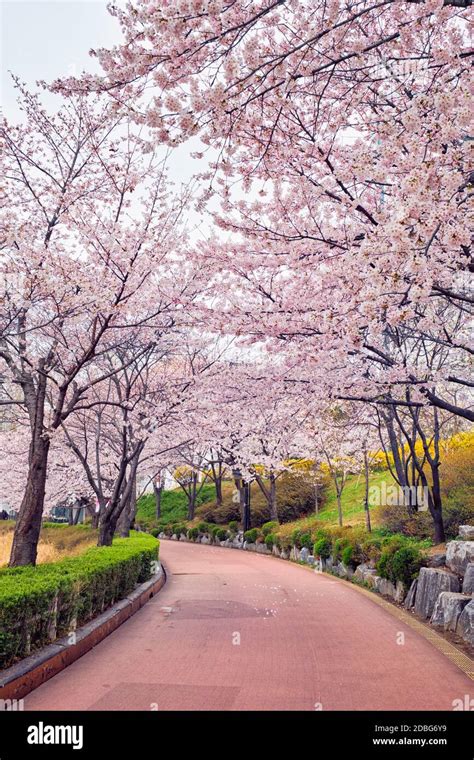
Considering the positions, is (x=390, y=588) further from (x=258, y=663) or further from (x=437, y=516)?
(x=258, y=663)

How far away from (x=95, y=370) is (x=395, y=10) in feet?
53.0

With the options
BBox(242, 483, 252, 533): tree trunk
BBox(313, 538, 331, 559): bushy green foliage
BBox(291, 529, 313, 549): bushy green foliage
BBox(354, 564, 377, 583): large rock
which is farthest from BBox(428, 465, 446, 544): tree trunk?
BBox(242, 483, 252, 533): tree trunk

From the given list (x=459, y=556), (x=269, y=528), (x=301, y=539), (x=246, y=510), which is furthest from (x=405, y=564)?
(x=246, y=510)

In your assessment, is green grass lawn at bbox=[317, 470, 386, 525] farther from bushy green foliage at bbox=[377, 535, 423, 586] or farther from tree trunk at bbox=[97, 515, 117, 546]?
tree trunk at bbox=[97, 515, 117, 546]

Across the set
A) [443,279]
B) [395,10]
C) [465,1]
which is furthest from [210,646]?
[395,10]

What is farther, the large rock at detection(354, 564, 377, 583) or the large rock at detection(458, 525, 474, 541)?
the large rock at detection(354, 564, 377, 583)

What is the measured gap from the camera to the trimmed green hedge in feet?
17.3

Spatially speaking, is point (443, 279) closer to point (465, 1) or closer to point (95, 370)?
point (465, 1)

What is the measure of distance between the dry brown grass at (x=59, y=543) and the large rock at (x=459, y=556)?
1036 centimetres

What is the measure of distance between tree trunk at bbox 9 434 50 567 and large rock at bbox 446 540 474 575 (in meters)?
6.53

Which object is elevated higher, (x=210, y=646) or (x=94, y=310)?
(x=94, y=310)

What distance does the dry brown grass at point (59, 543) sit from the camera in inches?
675
